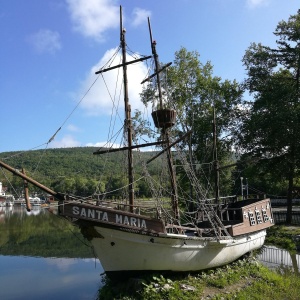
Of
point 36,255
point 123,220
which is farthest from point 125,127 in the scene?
point 36,255

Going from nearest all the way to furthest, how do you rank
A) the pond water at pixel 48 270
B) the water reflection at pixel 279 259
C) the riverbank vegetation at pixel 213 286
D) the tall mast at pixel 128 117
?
the riverbank vegetation at pixel 213 286 → the tall mast at pixel 128 117 → the pond water at pixel 48 270 → the water reflection at pixel 279 259

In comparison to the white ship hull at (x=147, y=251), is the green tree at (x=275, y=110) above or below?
above

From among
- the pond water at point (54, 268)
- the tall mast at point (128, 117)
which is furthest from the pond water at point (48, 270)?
the tall mast at point (128, 117)

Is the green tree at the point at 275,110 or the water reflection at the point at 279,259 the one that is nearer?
the water reflection at the point at 279,259

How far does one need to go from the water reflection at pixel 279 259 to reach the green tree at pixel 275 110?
10.3 m

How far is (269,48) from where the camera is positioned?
34.6m

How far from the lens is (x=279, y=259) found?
65.5ft

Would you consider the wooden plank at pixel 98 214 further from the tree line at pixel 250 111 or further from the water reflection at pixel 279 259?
the tree line at pixel 250 111

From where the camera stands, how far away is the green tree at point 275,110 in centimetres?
2914

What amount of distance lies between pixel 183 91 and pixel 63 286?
23.4m

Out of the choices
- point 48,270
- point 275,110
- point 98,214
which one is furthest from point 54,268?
point 275,110

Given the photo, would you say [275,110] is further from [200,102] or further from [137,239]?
[137,239]

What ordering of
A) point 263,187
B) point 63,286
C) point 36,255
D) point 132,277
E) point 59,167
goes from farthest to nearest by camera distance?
point 59,167 < point 263,187 < point 36,255 < point 63,286 < point 132,277

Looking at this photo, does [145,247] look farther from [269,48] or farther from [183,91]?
[269,48]
